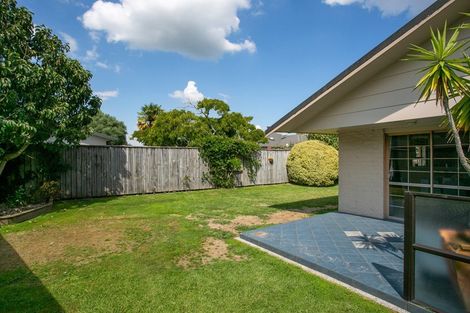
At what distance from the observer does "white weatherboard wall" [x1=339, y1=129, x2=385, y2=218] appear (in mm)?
6703

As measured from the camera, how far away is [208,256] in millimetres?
4426

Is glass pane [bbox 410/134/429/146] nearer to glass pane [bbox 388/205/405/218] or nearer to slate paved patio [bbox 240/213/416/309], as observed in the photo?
glass pane [bbox 388/205/405/218]

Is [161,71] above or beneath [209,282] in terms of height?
above

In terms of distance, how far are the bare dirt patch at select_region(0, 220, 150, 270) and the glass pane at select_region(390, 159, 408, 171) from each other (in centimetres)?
609

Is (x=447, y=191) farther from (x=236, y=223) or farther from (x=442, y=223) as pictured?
(x=236, y=223)


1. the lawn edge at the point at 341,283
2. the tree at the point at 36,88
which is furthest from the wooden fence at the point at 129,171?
the lawn edge at the point at 341,283

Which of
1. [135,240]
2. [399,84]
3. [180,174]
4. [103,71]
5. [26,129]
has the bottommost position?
[135,240]

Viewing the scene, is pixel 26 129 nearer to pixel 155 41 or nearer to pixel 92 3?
pixel 92 3

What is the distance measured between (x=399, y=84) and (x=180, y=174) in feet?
32.1

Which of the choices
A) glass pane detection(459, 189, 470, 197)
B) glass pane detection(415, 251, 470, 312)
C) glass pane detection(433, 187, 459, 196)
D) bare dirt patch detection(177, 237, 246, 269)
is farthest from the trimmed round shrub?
glass pane detection(415, 251, 470, 312)

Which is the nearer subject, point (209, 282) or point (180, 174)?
point (209, 282)

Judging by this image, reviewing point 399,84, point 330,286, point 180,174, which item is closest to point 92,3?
point 180,174

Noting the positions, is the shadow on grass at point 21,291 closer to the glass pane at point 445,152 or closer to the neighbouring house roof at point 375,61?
the neighbouring house roof at point 375,61

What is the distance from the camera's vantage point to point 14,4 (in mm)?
7660
